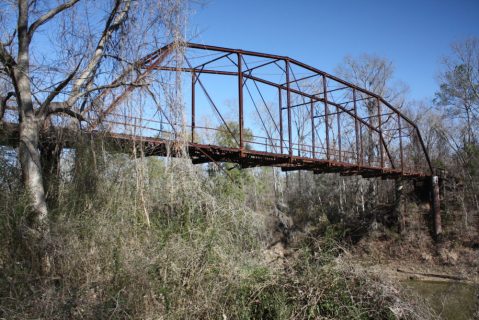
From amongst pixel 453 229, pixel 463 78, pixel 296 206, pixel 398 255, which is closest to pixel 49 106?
pixel 398 255

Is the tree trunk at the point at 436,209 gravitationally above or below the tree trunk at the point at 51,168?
below

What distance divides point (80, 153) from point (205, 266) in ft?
13.6

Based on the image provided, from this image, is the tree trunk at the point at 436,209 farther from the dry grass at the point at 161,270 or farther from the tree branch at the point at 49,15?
the tree branch at the point at 49,15

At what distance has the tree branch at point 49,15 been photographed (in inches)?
378

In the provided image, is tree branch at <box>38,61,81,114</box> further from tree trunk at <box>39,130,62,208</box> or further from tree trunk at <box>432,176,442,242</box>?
tree trunk at <box>432,176,442,242</box>

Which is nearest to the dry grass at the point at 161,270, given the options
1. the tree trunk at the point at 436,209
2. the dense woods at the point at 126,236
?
the dense woods at the point at 126,236

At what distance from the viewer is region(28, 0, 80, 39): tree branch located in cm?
961

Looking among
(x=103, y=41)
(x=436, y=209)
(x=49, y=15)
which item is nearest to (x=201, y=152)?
(x=103, y=41)

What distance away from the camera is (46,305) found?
246 inches

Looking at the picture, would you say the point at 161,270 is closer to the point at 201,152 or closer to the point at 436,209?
the point at 201,152

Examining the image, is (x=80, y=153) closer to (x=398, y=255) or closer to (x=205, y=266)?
(x=205, y=266)

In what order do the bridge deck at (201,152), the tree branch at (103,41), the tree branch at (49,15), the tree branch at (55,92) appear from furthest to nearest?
the tree branch at (103,41)
the bridge deck at (201,152)
the tree branch at (49,15)
the tree branch at (55,92)

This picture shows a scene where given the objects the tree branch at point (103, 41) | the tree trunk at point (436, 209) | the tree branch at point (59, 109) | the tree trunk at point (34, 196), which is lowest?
the tree trunk at point (436, 209)

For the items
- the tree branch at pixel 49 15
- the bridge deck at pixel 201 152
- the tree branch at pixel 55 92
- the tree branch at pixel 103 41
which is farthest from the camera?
the tree branch at pixel 103 41
